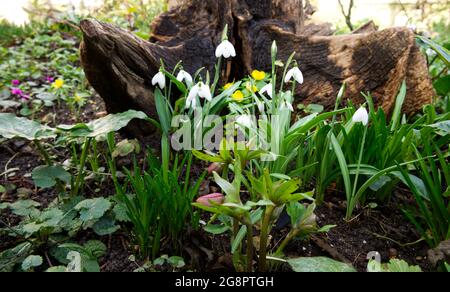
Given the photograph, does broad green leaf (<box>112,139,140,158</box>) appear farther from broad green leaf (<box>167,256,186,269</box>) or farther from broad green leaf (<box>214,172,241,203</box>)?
broad green leaf (<box>214,172,241,203</box>)

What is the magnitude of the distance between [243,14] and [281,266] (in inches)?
67.2

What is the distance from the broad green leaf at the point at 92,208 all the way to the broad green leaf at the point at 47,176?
0.23 m

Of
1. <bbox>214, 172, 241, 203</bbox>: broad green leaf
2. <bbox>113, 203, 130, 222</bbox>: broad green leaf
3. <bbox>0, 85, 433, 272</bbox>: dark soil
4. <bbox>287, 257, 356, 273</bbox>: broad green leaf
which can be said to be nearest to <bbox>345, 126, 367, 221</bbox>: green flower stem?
A: <bbox>0, 85, 433, 272</bbox>: dark soil

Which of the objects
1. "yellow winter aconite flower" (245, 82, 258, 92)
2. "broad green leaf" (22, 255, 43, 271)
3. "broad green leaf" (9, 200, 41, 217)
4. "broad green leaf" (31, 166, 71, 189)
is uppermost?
"yellow winter aconite flower" (245, 82, 258, 92)

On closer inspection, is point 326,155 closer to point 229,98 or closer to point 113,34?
point 229,98

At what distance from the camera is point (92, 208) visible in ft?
5.11

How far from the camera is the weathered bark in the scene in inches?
82.1

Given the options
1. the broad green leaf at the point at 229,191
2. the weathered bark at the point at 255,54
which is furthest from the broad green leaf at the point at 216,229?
the weathered bark at the point at 255,54

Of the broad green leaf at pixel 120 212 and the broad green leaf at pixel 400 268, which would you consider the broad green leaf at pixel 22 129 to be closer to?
the broad green leaf at pixel 120 212

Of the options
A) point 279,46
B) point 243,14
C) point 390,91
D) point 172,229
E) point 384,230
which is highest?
point 243,14

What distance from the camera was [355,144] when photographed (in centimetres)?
188

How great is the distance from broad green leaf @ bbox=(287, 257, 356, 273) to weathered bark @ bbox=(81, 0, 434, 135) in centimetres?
129

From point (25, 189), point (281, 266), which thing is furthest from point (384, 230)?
point (25, 189)
